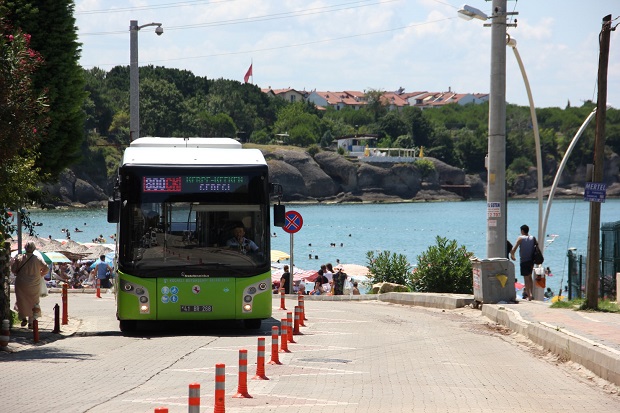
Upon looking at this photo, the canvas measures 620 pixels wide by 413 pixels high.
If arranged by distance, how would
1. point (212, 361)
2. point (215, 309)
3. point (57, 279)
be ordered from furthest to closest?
point (57, 279) → point (215, 309) → point (212, 361)

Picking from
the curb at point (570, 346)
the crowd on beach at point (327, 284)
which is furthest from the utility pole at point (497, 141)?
the crowd on beach at point (327, 284)

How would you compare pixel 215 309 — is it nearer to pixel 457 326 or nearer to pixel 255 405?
pixel 457 326

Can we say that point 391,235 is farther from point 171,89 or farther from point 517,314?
point 517,314

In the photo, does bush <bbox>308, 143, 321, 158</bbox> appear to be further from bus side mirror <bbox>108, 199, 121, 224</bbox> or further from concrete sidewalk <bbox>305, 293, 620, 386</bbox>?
bus side mirror <bbox>108, 199, 121, 224</bbox>

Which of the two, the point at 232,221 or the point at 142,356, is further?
the point at 232,221

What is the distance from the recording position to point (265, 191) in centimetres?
1855

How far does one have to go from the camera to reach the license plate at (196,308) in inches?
715

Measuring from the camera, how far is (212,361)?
14.5 metres

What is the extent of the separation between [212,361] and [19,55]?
5724 mm

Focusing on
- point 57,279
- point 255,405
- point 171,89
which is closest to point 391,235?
point 171,89

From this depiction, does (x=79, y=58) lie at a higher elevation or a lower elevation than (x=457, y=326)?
higher

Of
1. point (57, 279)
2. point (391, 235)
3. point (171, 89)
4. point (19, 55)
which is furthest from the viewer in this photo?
point (171, 89)

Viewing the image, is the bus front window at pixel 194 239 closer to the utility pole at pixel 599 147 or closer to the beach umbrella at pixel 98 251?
the utility pole at pixel 599 147

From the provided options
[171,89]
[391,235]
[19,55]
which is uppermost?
[171,89]
